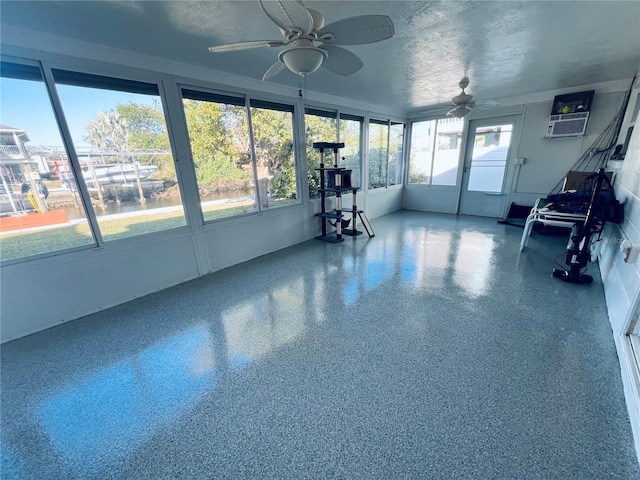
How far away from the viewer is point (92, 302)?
2572 millimetres

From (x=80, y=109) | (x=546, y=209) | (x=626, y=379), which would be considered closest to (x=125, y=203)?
(x=80, y=109)

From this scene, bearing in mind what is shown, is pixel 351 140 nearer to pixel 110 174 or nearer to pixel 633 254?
pixel 110 174

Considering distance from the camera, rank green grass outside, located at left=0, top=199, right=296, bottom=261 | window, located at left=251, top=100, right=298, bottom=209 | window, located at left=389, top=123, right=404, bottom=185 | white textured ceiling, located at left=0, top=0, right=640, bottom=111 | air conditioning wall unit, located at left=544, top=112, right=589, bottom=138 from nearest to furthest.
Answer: white textured ceiling, located at left=0, top=0, right=640, bottom=111, green grass outside, located at left=0, top=199, right=296, bottom=261, window, located at left=251, top=100, right=298, bottom=209, air conditioning wall unit, located at left=544, top=112, right=589, bottom=138, window, located at left=389, top=123, right=404, bottom=185

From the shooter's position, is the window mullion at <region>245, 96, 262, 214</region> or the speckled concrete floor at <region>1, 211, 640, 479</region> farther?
the window mullion at <region>245, 96, 262, 214</region>

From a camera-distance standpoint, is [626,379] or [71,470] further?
[626,379]

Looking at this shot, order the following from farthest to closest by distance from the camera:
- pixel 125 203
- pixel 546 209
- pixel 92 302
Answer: pixel 546 209 → pixel 125 203 → pixel 92 302

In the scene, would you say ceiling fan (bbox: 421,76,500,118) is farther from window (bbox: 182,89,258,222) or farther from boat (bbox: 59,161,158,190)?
boat (bbox: 59,161,158,190)

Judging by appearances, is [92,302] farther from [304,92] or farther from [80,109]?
[304,92]

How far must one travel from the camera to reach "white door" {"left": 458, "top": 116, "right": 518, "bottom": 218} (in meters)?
5.34

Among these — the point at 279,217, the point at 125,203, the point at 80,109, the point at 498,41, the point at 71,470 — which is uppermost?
the point at 498,41

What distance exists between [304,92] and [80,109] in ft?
9.28

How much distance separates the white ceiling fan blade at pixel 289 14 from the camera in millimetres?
1229

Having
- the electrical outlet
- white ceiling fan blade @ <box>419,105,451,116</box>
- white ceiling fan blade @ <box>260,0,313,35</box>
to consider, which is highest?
white ceiling fan blade @ <box>419,105,451,116</box>

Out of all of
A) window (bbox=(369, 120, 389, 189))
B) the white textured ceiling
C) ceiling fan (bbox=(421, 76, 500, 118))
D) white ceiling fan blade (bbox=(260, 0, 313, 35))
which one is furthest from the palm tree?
window (bbox=(369, 120, 389, 189))
